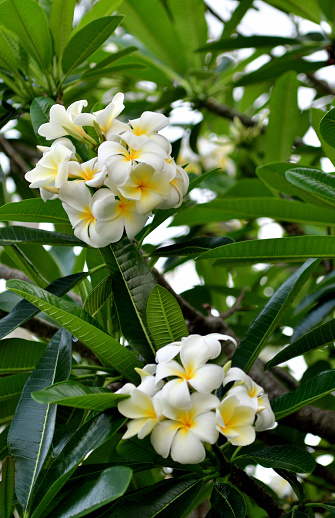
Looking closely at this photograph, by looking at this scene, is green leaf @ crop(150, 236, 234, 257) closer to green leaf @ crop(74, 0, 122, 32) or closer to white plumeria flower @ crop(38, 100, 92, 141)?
white plumeria flower @ crop(38, 100, 92, 141)

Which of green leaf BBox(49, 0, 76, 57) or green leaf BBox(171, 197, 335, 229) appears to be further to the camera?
green leaf BBox(49, 0, 76, 57)

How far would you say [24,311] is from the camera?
854mm

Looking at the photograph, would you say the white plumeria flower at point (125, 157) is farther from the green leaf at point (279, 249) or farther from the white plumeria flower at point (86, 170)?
the green leaf at point (279, 249)

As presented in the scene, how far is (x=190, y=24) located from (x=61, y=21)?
645 mm

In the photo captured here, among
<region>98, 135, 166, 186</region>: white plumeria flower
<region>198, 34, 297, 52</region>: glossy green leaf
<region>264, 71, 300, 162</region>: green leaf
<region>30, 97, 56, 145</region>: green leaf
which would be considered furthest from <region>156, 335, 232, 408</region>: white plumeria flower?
<region>198, 34, 297, 52</region>: glossy green leaf

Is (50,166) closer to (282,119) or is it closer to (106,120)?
(106,120)

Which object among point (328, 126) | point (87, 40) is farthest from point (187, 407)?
point (87, 40)

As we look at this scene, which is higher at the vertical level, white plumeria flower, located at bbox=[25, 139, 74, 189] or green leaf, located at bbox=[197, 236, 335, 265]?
white plumeria flower, located at bbox=[25, 139, 74, 189]

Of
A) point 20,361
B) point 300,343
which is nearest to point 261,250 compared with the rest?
point 300,343

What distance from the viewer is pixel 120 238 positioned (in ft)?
2.57

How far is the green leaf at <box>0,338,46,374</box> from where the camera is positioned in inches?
33.9

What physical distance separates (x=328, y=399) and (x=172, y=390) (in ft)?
2.50

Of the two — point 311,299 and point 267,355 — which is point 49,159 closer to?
point 311,299

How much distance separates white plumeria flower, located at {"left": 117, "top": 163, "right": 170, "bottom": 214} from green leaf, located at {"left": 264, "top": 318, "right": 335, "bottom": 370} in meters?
0.30
